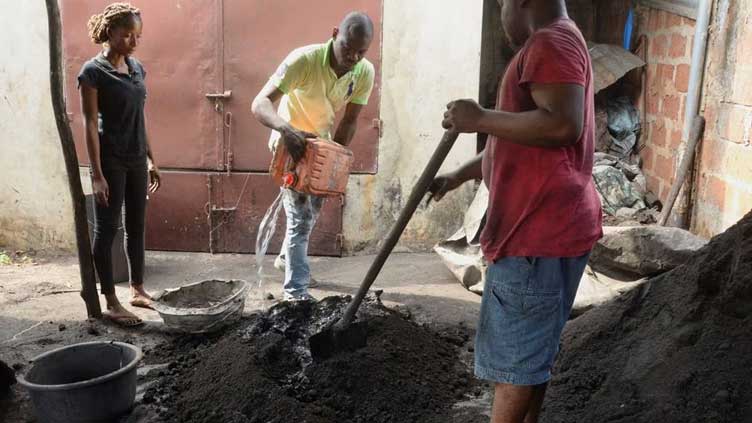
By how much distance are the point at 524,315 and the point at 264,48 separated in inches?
164

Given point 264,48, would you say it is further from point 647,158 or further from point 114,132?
point 647,158

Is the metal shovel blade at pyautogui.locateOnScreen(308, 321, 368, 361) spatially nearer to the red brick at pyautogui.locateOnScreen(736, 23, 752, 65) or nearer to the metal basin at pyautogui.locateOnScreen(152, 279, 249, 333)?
the metal basin at pyautogui.locateOnScreen(152, 279, 249, 333)

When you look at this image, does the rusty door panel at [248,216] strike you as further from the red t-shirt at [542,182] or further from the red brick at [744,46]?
the red t-shirt at [542,182]

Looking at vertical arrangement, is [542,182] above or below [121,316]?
above

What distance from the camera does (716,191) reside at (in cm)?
471

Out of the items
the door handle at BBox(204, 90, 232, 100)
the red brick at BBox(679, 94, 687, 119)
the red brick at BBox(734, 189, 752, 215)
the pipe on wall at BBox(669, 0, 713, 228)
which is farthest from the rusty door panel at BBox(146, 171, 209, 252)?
the red brick at BBox(734, 189, 752, 215)

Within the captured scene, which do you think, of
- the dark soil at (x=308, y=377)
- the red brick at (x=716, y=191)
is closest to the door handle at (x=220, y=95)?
the dark soil at (x=308, y=377)

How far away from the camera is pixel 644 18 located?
21.0 ft

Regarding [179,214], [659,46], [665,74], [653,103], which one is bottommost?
[179,214]

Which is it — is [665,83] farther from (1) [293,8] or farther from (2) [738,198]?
(1) [293,8]

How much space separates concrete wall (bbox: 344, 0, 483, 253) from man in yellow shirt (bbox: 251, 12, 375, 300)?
114cm

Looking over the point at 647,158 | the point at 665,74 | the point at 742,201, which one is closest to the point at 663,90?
the point at 665,74

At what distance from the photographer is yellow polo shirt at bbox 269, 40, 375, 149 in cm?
425

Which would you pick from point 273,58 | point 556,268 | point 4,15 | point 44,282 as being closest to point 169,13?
point 273,58
